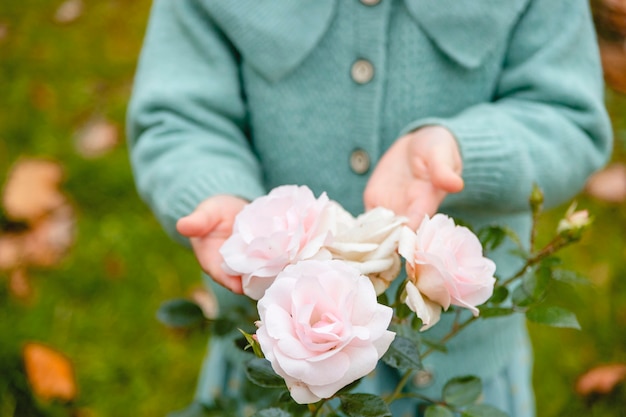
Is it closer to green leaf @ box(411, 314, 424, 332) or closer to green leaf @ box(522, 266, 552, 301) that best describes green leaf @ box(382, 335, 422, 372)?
green leaf @ box(411, 314, 424, 332)

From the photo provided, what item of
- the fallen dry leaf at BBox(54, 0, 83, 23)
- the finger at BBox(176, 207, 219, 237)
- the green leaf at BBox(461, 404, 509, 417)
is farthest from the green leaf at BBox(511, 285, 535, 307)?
the fallen dry leaf at BBox(54, 0, 83, 23)

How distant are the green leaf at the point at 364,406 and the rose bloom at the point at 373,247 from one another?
0.29 ft

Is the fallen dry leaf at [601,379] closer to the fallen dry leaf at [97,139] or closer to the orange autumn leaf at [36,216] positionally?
the orange autumn leaf at [36,216]

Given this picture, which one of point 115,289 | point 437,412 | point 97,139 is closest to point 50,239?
point 115,289

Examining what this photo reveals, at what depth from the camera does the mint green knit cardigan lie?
920mm

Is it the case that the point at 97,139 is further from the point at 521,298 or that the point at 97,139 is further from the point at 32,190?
the point at 521,298

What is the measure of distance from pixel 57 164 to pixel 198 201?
48.9 inches

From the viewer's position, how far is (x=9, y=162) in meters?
1.96

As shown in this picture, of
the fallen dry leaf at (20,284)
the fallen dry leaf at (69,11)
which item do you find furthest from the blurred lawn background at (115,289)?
the fallen dry leaf at (69,11)

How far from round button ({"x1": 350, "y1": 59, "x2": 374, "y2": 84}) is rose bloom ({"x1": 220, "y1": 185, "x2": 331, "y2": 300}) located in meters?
0.38

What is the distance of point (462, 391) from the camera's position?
0.69 m

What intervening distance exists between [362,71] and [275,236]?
452 mm

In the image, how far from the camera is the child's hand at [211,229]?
2.43 feet

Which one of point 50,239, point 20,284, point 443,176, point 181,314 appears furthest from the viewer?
point 50,239
